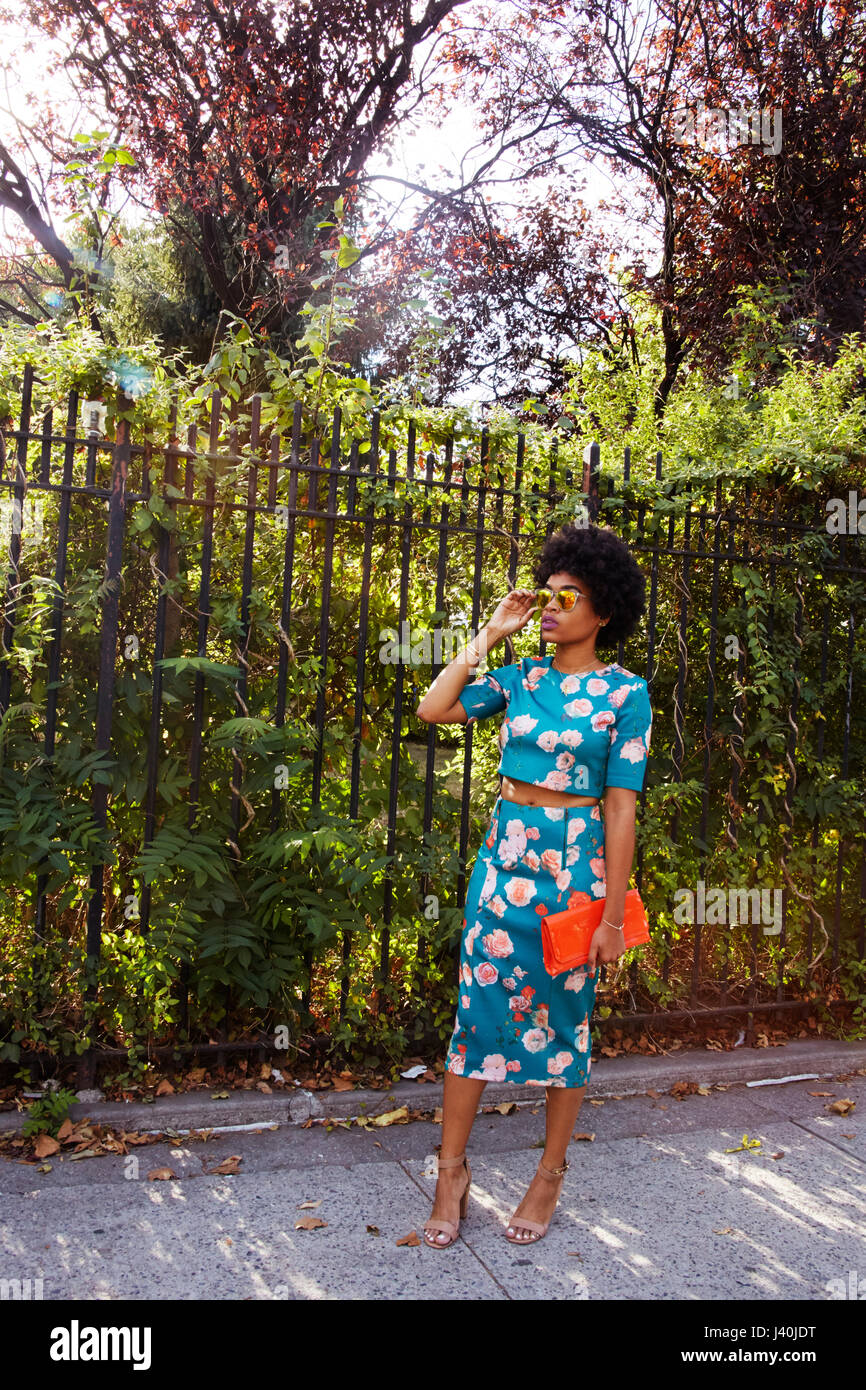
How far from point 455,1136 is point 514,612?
1521 mm

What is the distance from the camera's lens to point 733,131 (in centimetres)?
982

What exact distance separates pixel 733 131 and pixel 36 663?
9794mm

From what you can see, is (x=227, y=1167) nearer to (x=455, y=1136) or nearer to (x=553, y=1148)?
(x=455, y=1136)

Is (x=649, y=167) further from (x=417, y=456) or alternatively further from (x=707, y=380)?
(x=417, y=456)

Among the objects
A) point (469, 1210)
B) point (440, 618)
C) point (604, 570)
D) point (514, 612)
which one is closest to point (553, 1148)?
point (469, 1210)

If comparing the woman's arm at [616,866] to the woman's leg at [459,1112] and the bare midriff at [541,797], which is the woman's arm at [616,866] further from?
the woman's leg at [459,1112]

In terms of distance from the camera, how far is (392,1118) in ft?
11.2

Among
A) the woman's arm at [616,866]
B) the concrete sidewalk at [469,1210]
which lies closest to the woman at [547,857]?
the woman's arm at [616,866]

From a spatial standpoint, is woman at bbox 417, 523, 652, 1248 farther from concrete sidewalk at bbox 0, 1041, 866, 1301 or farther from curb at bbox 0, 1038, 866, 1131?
curb at bbox 0, 1038, 866, 1131

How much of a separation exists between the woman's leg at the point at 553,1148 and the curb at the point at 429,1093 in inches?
13.8

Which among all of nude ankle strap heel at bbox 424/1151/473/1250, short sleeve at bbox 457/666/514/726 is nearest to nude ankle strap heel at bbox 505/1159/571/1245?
nude ankle strap heel at bbox 424/1151/473/1250

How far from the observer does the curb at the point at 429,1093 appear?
3.24 meters

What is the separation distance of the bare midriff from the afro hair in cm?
49

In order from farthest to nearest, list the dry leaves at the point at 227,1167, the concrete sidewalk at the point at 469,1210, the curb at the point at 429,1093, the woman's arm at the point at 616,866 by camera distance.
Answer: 1. the curb at the point at 429,1093
2. the dry leaves at the point at 227,1167
3. the woman's arm at the point at 616,866
4. the concrete sidewalk at the point at 469,1210
